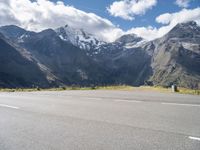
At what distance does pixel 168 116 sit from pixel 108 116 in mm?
2098

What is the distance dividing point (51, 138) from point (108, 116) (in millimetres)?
4104

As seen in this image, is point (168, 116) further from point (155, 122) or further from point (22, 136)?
point (22, 136)

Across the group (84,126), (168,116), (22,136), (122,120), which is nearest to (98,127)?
(84,126)

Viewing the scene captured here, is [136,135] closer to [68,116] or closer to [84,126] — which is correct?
[84,126]

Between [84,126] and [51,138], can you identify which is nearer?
[51,138]

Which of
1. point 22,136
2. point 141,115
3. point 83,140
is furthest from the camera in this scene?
point 141,115

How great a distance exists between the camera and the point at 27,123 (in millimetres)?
11125

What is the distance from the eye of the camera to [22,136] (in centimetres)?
884

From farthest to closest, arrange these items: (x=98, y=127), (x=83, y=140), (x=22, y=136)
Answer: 1. (x=98, y=127)
2. (x=22, y=136)
3. (x=83, y=140)

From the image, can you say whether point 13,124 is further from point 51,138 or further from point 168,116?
point 168,116

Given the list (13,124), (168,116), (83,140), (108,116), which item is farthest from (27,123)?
(168,116)

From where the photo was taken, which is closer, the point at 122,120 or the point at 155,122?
the point at 155,122

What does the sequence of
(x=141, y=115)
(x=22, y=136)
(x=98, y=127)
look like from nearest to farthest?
(x=22, y=136)
(x=98, y=127)
(x=141, y=115)

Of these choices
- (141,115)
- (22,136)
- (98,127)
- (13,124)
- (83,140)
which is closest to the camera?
(83,140)
